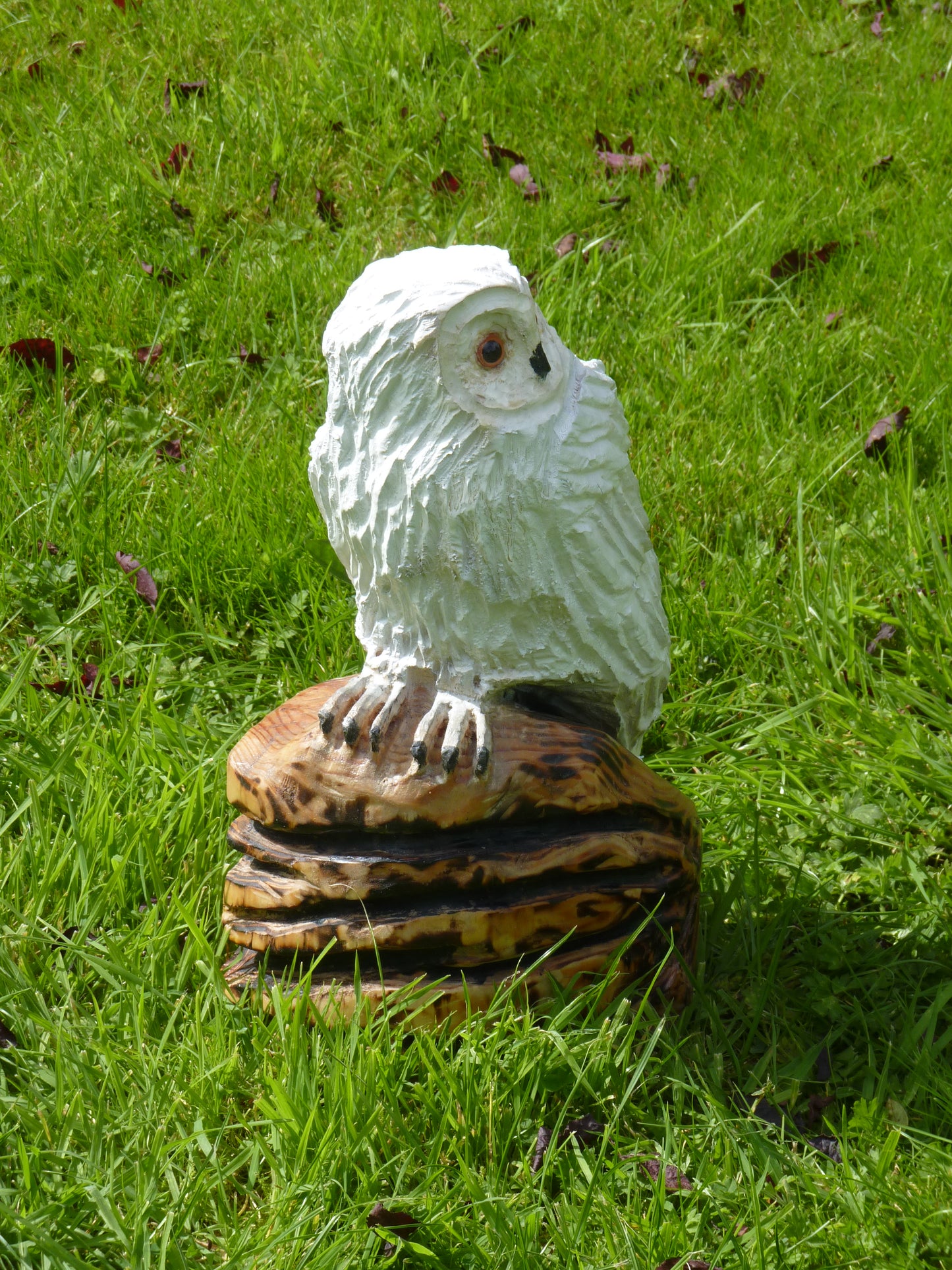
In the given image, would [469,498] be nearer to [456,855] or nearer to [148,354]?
[456,855]

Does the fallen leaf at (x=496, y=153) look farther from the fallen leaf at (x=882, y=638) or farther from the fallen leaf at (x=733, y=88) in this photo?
the fallen leaf at (x=882, y=638)

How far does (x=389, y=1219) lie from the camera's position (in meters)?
2.25

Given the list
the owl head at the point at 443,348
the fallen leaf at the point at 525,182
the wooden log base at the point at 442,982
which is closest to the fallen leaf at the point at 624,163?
the fallen leaf at the point at 525,182

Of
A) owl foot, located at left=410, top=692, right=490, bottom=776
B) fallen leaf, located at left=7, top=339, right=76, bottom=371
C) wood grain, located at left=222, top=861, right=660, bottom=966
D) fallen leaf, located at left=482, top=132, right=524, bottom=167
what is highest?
fallen leaf, located at left=482, top=132, right=524, bottom=167

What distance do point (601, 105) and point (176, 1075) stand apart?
4756 mm

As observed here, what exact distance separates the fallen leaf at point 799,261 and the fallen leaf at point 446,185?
137 cm

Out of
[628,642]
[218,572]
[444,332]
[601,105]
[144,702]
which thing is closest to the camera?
[444,332]

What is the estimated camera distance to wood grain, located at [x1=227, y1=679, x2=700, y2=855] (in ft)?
7.95

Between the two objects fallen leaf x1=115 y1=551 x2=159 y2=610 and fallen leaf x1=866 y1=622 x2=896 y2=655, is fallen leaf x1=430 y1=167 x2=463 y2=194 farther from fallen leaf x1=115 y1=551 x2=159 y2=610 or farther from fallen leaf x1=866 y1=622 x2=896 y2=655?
fallen leaf x1=866 y1=622 x2=896 y2=655

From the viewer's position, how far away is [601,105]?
5.75 m

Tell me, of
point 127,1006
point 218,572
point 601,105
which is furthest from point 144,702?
point 601,105

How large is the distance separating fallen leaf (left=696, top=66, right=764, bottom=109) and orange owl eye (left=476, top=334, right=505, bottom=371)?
4.06m

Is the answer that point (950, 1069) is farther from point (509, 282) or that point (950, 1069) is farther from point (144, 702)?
point (144, 702)

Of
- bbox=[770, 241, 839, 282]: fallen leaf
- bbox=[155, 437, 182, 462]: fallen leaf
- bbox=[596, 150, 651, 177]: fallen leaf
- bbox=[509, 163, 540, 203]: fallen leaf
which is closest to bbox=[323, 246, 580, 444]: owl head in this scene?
bbox=[155, 437, 182, 462]: fallen leaf
